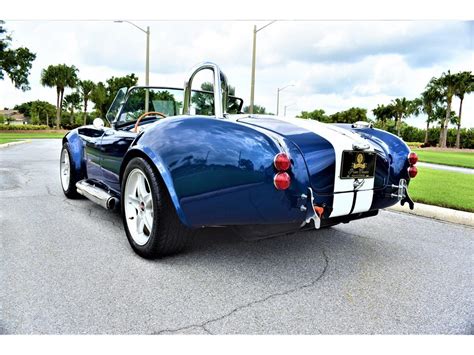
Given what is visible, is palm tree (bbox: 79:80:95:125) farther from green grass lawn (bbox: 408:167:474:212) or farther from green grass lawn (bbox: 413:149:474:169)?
green grass lawn (bbox: 408:167:474:212)

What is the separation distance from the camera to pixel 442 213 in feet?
14.4

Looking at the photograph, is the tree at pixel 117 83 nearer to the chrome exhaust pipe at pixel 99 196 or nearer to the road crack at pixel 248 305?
the chrome exhaust pipe at pixel 99 196

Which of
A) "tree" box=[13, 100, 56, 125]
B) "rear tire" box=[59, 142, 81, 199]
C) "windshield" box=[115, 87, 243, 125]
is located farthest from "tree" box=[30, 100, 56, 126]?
"rear tire" box=[59, 142, 81, 199]

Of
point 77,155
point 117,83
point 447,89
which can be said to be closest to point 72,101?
point 117,83

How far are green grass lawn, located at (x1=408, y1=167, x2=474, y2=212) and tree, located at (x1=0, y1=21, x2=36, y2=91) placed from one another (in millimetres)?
4382

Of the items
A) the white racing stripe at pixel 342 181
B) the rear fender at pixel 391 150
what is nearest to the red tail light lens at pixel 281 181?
the white racing stripe at pixel 342 181

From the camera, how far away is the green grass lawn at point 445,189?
479 centimetres

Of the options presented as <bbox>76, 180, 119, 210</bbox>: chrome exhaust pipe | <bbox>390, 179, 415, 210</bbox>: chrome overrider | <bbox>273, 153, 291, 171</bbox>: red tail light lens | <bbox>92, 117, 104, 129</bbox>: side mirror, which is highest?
<bbox>92, 117, 104, 129</bbox>: side mirror

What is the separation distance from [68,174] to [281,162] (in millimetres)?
3465

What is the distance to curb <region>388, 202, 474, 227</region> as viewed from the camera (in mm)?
4195

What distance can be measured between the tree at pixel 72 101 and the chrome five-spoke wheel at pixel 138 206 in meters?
1.01

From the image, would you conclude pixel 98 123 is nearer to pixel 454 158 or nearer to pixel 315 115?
pixel 315 115

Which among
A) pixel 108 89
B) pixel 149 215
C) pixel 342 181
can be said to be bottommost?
pixel 149 215
